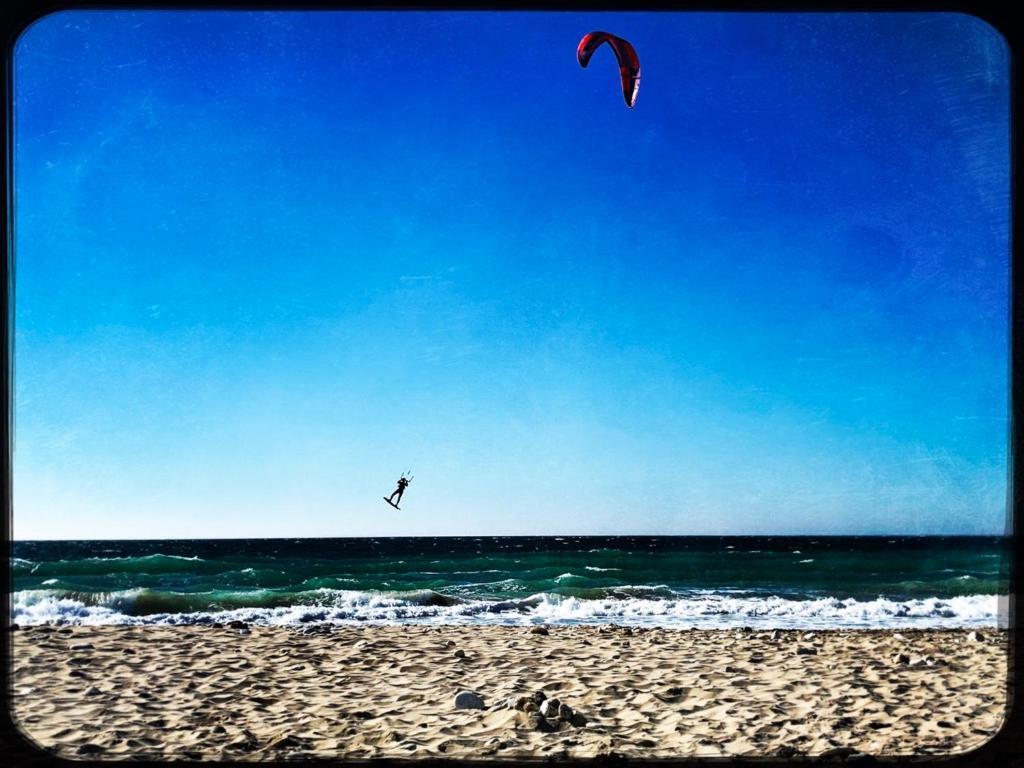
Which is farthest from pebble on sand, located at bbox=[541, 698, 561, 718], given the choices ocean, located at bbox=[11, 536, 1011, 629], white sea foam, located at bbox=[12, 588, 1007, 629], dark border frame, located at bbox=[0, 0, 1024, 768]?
white sea foam, located at bbox=[12, 588, 1007, 629]

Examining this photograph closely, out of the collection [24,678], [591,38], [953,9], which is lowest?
[24,678]

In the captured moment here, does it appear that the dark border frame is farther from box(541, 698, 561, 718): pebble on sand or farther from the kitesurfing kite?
box(541, 698, 561, 718): pebble on sand

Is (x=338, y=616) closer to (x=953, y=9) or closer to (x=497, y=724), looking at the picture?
(x=497, y=724)

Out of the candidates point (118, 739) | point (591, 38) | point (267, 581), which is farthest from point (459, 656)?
point (267, 581)

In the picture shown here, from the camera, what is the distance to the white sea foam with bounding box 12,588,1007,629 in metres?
6.07

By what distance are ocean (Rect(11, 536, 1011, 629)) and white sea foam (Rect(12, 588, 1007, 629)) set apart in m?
0.02

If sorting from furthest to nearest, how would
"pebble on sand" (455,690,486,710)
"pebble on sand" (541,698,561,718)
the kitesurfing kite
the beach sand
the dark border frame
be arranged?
"pebble on sand" (455,690,486,710)
"pebble on sand" (541,698,561,718)
the beach sand
the kitesurfing kite
the dark border frame

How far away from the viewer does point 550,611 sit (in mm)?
7062

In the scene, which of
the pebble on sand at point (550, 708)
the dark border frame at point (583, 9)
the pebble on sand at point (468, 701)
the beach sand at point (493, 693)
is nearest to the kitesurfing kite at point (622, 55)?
the dark border frame at point (583, 9)

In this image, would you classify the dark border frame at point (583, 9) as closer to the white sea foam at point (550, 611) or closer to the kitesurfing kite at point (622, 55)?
the kitesurfing kite at point (622, 55)

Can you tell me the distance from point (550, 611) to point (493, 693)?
3669 millimetres

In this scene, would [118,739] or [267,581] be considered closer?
[118,739]

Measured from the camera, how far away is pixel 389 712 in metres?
3.17

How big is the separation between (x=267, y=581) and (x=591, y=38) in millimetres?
7647
